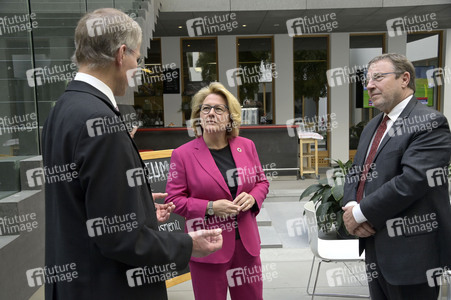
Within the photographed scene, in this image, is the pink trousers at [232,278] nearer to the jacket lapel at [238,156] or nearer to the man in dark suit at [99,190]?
the jacket lapel at [238,156]

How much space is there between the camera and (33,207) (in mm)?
2906

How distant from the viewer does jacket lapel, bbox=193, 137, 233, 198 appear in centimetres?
206

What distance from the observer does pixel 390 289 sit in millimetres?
1805

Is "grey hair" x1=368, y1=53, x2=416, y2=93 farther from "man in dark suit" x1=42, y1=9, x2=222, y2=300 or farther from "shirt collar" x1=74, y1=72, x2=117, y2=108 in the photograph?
"shirt collar" x1=74, y1=72, x2=117, y2=108

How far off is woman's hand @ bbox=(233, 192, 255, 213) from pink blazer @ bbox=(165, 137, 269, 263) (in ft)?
0.18

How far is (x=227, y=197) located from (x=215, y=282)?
1.54 feet

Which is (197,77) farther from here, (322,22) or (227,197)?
(227,197)

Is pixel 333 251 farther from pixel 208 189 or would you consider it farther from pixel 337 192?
pixel 208 189

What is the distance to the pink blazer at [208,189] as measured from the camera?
2016 millimetres

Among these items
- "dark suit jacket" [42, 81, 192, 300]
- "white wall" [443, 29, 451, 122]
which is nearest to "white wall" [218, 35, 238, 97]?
"white wall" [443, 29, 451, 122]

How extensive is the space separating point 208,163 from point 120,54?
109 cm

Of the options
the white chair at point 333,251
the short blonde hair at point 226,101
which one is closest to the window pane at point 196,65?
the white chair at point 333,251

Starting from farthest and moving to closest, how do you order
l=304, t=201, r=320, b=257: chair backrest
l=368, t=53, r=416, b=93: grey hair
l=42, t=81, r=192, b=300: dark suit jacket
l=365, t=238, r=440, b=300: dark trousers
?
l=304, t=201, r=320, b=257: chair backrest, l=368, t=53, r=416, b=93: grey hair, l=365, t=238, r=440, b=300: dark trousers, l=42, t=81, r=192, b=300: dark suit jacket

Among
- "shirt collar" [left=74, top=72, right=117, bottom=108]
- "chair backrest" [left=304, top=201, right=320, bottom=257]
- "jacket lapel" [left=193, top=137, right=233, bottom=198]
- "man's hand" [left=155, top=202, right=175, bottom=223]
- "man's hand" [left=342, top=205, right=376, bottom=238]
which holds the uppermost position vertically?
"shirt collar" [left=74, top=72, right=117, bottom=108]
